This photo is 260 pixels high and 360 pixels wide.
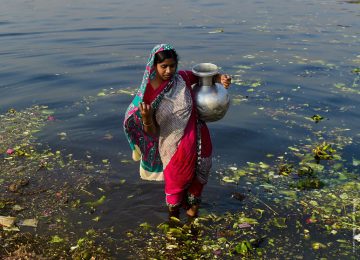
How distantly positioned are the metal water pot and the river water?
1626 millimetres

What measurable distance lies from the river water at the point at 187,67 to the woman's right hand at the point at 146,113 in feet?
5.70

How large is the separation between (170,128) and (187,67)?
8.48 m

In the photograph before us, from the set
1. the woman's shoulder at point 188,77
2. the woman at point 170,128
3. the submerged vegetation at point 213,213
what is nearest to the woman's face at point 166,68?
the woman at point 170,128

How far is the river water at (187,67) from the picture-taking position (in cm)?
728

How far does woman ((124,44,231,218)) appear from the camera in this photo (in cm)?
434

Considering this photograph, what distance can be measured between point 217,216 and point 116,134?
3.53 metres

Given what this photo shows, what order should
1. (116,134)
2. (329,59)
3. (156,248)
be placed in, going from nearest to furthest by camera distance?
(156,248) → (116,134) → (329,59)

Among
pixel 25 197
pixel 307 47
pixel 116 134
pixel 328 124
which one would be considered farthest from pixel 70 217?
pixel 307 47

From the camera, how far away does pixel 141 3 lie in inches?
1082

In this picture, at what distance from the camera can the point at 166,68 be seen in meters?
4.30

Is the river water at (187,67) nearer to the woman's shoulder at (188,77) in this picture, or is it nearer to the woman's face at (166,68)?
the woman's shoulder at (188,77)

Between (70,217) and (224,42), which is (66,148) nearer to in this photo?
(70,217)

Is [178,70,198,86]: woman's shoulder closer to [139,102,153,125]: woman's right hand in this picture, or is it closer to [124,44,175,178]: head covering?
[124,44,175,178]: head covering

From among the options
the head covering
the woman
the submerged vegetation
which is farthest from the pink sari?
the submerged vegetation
